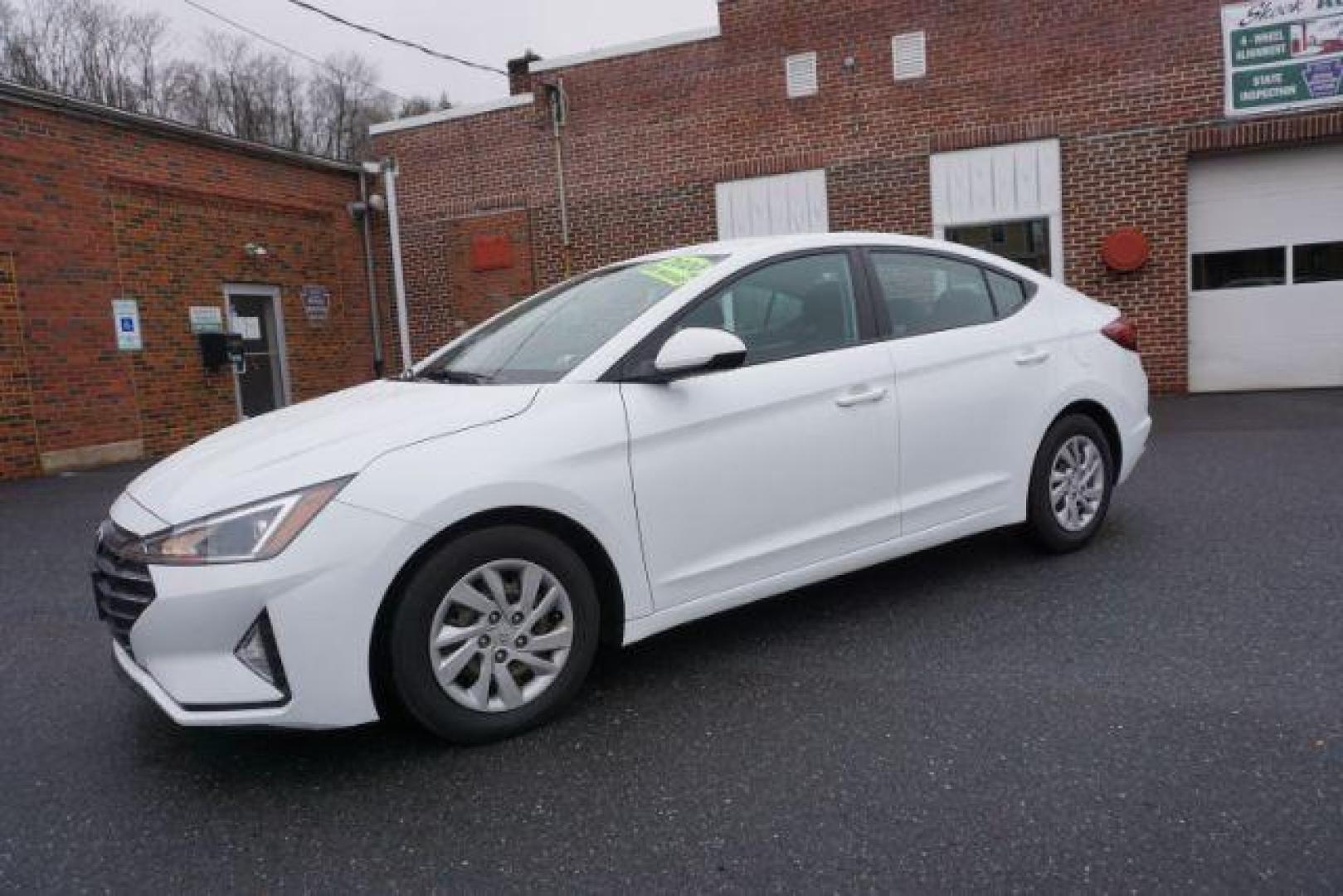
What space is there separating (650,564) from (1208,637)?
1.99 meters

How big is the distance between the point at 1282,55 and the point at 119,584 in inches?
457

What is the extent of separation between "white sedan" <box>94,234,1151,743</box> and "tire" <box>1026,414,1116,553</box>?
0.02 m

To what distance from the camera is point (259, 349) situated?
12.2m

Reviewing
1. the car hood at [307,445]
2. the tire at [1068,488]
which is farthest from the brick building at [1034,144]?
the car hood at [307,445]

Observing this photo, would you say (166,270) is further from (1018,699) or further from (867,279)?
(1018,699)

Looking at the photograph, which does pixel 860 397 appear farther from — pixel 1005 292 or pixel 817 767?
pixel 817 767

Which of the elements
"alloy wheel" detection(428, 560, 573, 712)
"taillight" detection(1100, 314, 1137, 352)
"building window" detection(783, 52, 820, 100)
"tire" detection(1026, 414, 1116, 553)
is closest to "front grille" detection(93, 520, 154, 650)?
"alloy wheel" detection(428, 560, 573, 712)

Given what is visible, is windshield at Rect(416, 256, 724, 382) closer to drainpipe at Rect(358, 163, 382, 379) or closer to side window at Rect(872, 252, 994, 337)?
side window at Rect(872, 252, 994, 337)

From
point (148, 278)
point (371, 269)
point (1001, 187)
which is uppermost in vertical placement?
point (1001, 187)

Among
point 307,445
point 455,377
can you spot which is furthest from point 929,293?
point 307,445

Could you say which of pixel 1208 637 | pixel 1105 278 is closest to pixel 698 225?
pixel 1105 278

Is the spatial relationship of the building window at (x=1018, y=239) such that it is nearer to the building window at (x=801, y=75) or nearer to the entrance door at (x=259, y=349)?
the building window at (x=801, y=75)

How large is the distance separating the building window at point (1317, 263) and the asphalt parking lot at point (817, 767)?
792 cm

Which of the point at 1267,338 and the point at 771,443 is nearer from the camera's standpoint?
the point at 771,443
